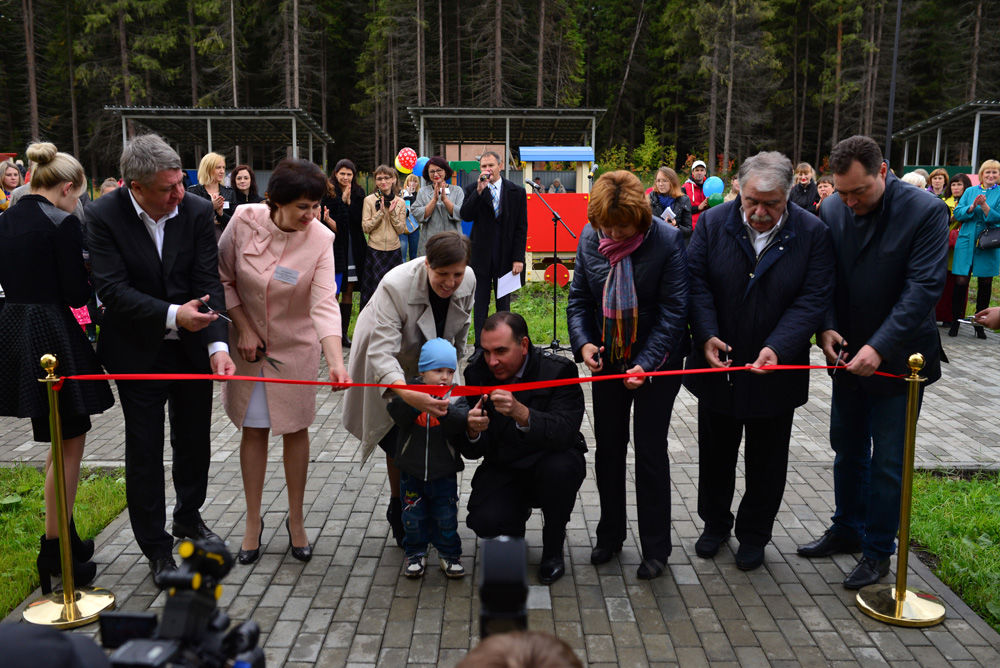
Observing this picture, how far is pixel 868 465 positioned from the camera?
14.8 ft

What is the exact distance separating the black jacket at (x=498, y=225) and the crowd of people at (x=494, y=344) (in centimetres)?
492

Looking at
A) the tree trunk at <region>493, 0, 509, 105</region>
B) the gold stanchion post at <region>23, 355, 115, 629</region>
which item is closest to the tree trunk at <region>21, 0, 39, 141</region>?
the tree trunk at <region>493, 0, 509, 105</region>

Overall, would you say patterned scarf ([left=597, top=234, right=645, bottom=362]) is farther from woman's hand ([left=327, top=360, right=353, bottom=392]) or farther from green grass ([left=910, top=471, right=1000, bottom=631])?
green grass ([left=910, top=471, right=1000, bottom=631])

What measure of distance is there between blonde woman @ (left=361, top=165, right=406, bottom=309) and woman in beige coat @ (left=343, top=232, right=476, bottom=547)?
535cm

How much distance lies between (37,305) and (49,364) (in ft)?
1.30

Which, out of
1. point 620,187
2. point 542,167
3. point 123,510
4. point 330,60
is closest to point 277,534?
point 123,510

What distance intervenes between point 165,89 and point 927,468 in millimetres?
46584

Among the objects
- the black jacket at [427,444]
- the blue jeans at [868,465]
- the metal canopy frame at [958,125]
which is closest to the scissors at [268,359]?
the black jacket at [427,444]

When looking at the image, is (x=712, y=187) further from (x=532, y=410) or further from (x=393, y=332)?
(x=393, y=332)

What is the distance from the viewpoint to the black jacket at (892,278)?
3916mm

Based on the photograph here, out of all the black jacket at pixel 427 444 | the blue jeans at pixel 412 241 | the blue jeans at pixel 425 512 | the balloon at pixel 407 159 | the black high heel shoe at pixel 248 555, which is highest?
the balloon at pixel 407 159

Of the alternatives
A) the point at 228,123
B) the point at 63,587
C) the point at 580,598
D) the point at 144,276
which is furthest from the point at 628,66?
the point at 63,587

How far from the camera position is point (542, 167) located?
23.9 meters

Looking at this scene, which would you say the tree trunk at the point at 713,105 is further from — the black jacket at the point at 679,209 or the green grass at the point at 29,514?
the green grass at the point at 29,514
